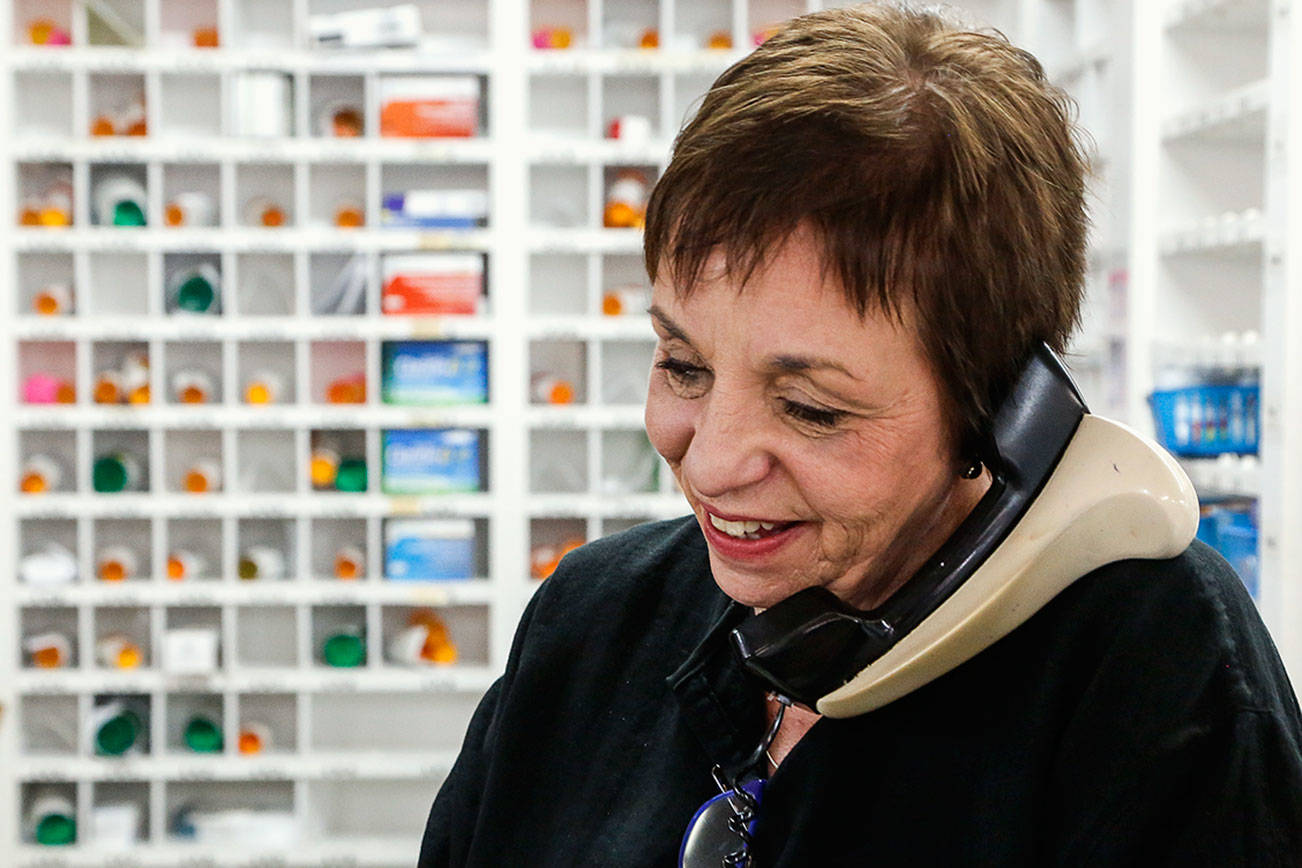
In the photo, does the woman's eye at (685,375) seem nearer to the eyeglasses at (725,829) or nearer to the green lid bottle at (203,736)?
the eyeglasses at (725,829)

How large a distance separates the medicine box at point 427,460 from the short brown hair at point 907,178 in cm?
267

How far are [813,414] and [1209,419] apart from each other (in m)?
1.65

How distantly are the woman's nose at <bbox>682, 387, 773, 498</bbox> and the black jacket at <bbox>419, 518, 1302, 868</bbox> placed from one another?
173mm

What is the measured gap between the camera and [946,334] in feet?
2.44

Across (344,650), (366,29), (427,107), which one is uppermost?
(366,29)

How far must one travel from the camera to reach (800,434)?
30.3 inches

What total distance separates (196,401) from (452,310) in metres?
0.71

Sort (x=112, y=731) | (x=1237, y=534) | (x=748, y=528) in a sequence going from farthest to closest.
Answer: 1. (x=112, y=731)
2. (x=1237, y=534)
3. (x=748, y=528)

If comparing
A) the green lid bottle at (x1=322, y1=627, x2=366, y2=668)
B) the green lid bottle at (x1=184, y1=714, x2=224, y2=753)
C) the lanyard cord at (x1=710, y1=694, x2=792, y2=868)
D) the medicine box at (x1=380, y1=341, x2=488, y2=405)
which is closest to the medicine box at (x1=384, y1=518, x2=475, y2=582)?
the green lid bottle at (x1=322, y1=627, x2=366, y2=668)

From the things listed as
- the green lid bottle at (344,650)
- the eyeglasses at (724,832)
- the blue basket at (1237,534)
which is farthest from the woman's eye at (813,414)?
the green lid bottle at (344,650)

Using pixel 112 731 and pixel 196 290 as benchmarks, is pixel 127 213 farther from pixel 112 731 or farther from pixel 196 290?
pixel 112 731

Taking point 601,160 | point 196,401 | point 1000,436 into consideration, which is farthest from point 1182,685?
point 196,401

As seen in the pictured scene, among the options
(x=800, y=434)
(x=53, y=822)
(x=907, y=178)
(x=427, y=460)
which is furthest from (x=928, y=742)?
(x=53, y=822)

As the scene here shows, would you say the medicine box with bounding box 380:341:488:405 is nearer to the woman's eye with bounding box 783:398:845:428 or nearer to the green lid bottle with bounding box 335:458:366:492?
the green lid bottle with bounding box 335:458:366:492
